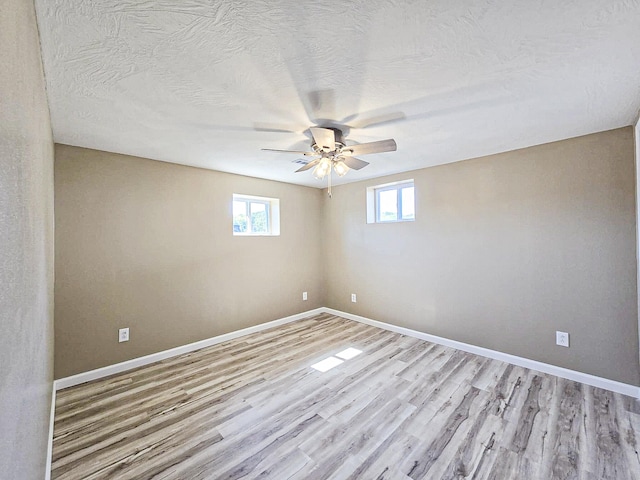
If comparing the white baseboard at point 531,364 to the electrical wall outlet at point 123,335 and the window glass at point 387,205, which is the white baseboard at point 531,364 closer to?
the window glass at point 387,205

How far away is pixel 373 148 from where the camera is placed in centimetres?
203

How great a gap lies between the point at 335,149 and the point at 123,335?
270 centimetres

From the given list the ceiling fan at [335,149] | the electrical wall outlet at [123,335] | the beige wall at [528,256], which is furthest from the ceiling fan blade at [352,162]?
the electrical wall outlet at [123,335]

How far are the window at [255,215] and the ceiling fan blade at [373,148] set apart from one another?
6.49ft

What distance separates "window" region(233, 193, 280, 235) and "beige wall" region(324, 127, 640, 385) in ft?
5.13

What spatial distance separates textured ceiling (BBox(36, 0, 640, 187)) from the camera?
1070 millimetres

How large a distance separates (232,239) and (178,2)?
2749 millimetres

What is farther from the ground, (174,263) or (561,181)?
(561,181)

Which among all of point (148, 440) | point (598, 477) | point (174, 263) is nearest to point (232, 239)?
point (174, 263)

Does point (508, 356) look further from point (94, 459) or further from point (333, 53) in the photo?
point (94, 459)

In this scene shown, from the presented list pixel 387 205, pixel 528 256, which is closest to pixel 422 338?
pixel 528 256

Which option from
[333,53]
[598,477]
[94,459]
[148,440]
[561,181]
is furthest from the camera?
[561,181]

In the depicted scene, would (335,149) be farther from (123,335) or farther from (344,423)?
(123,335)

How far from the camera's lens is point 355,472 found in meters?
1.52
